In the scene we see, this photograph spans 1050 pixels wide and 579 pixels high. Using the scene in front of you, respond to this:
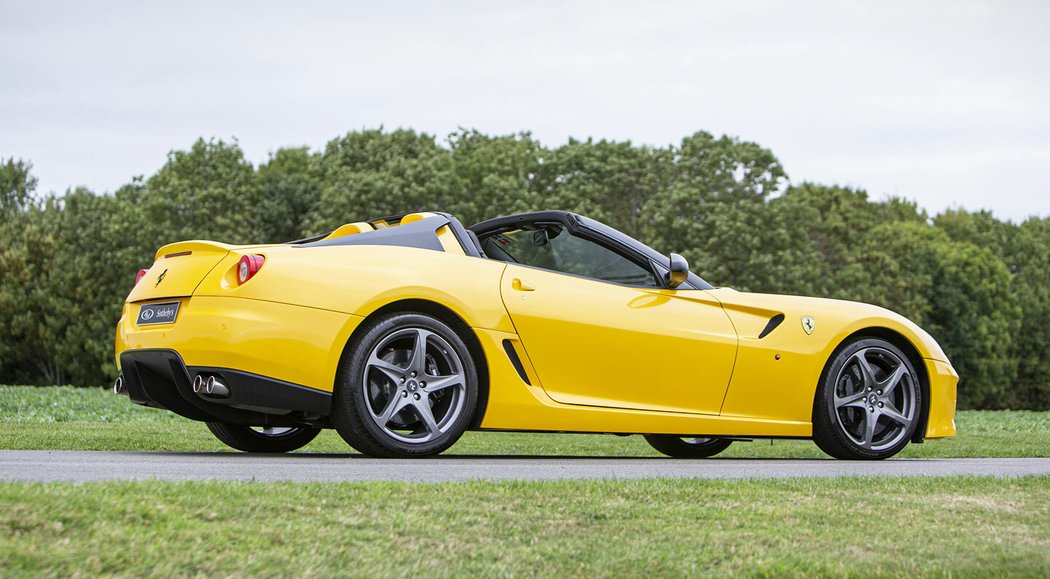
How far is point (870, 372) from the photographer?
7.87 meters

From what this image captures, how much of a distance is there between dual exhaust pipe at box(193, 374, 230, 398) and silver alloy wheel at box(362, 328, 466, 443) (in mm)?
721

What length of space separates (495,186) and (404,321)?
32284mm

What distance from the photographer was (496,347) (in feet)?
21.6

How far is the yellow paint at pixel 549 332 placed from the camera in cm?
606

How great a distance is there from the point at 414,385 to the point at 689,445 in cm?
329

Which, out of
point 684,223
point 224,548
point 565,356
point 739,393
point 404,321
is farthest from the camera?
point 684,223

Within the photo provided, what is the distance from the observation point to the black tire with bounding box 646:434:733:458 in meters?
8.91

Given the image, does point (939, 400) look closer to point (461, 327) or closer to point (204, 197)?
point (461, 327)

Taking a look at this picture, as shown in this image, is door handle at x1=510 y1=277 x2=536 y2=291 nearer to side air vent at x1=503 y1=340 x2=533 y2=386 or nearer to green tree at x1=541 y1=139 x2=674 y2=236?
side air vent at x1=503 y1=340 x2=533 y2=386

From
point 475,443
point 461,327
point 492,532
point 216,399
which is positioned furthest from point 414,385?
point 475,443

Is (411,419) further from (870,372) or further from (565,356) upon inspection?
(870,372)

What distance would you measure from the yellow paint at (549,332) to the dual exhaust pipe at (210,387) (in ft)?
A: 0.27

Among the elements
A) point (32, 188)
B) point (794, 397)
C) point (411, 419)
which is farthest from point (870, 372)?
point (32, 188)

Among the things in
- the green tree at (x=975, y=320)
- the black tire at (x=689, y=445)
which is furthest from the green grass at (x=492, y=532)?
the green tree at (x=975, y=320)
